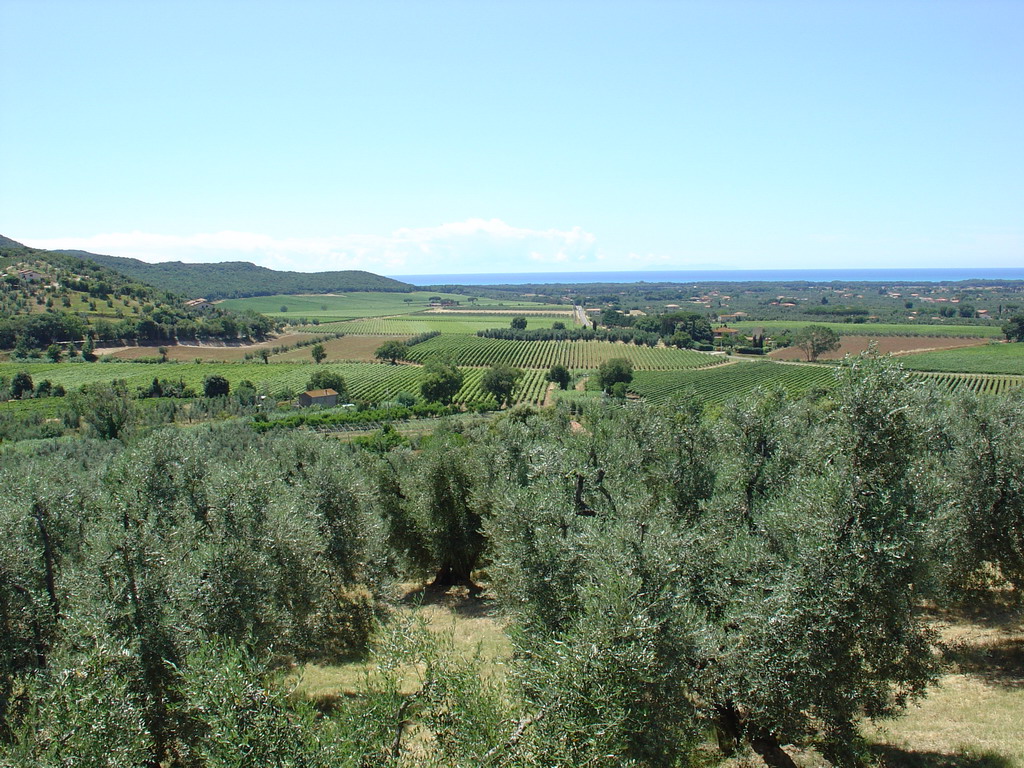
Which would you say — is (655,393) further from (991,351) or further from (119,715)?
(119,715)

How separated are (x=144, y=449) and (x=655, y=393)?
249 feet

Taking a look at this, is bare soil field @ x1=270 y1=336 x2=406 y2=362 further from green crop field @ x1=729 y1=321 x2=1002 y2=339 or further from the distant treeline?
green crop field @ x1=729 y1=321 x2=1002 y2=339

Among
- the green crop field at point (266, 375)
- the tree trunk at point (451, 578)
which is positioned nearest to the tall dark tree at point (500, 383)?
the green crop field at point (266, 375)

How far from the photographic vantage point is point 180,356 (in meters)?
124

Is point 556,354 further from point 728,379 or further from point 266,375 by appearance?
point 266,375

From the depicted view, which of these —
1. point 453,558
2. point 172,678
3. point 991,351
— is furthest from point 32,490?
point 991,351

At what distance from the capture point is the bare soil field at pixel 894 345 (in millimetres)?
116669

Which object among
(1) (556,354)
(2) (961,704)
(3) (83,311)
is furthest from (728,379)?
(3) (83,311)

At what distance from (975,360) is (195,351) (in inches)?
5962

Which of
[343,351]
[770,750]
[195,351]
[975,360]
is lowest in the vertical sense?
[770,750]

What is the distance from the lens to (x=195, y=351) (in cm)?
13025

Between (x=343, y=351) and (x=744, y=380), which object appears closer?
(x=744, y=380)

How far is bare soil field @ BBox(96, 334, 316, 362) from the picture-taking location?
399 ft

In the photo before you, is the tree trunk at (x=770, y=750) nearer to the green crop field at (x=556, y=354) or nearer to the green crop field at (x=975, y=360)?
the green crop field at (x=975, y=360)
